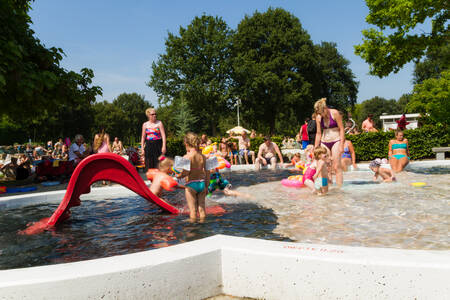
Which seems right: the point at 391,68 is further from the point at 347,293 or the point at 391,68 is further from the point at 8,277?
the point at 8,277

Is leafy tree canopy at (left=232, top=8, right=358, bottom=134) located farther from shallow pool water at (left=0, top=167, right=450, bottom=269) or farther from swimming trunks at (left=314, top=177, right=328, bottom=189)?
shallow pool water at (left=0, top=167, right=450, bottom=269)

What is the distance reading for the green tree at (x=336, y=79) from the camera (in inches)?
1986

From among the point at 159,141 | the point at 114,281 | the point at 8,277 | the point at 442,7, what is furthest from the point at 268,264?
the point at 442,7

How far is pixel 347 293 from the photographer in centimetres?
241

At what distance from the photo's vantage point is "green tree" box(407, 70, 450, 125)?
61.6 feet

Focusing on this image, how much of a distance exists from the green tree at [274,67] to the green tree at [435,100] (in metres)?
14.0

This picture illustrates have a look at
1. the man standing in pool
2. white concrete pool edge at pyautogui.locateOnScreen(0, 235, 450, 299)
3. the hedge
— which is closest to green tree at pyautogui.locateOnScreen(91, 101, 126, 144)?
the hedge

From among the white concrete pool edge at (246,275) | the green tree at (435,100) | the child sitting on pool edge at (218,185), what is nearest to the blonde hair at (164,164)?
the child sitting on pool edge at (218,185)

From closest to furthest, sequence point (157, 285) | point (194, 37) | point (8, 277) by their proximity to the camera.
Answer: point (8, 277), point (157, 285), point (194, 37)

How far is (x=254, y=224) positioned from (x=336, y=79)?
169 feet

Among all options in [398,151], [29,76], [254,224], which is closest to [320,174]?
[254,224]

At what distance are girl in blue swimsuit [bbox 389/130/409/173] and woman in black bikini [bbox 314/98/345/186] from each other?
13.5 feet

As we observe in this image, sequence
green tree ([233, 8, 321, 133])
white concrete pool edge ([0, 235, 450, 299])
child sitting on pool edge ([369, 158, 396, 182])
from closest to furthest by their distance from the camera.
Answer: white concrete pool edge ([0, 235, 450, 299]) → child sitting on pool edge ([369, 158, 396, 182]) → green tree ([233, 8, 321, 133])

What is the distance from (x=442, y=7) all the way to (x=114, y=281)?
12751mm
